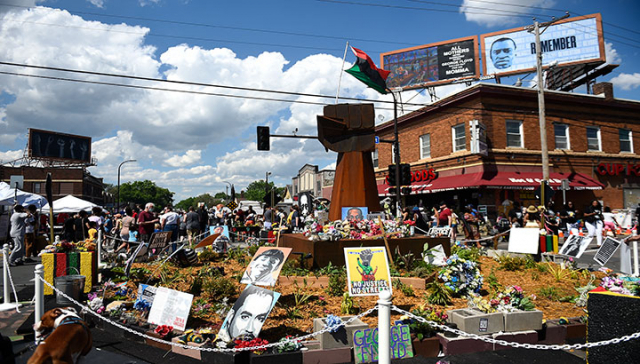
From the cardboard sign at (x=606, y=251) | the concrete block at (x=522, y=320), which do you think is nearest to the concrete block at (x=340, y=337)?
the concrete block at (x=522, y=320)

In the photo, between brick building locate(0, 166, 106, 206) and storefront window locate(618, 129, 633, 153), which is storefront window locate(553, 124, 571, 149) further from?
brick building locate(0, 166, 106, 206)

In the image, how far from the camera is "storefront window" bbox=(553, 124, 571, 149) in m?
25.8

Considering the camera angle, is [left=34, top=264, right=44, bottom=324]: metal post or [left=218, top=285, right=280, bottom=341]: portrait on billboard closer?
[left=218, top=285, right=280, bottom=341]: portrait on billboard

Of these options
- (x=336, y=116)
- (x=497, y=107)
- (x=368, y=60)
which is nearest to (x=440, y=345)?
(x=336, y=116)

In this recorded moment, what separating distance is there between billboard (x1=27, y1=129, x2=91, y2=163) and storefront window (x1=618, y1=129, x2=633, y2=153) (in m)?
72.5

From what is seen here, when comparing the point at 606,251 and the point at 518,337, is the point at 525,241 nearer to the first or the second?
the point at 606,251

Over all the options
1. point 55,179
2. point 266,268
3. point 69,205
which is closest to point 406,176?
point 266,268

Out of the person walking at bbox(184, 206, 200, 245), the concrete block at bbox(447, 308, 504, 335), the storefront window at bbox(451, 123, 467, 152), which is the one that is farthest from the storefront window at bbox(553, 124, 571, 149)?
the concrete block at bbox(447, 308, 504, 335)

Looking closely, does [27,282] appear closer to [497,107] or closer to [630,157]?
[497,107]

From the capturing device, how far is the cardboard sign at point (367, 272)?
640 cm

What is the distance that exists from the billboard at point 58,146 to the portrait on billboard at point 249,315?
6927cm

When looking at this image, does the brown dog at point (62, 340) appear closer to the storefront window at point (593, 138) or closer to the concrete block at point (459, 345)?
the concrete block at point (459, 345)

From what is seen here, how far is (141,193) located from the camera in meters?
120

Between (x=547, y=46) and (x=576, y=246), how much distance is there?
2519cm
